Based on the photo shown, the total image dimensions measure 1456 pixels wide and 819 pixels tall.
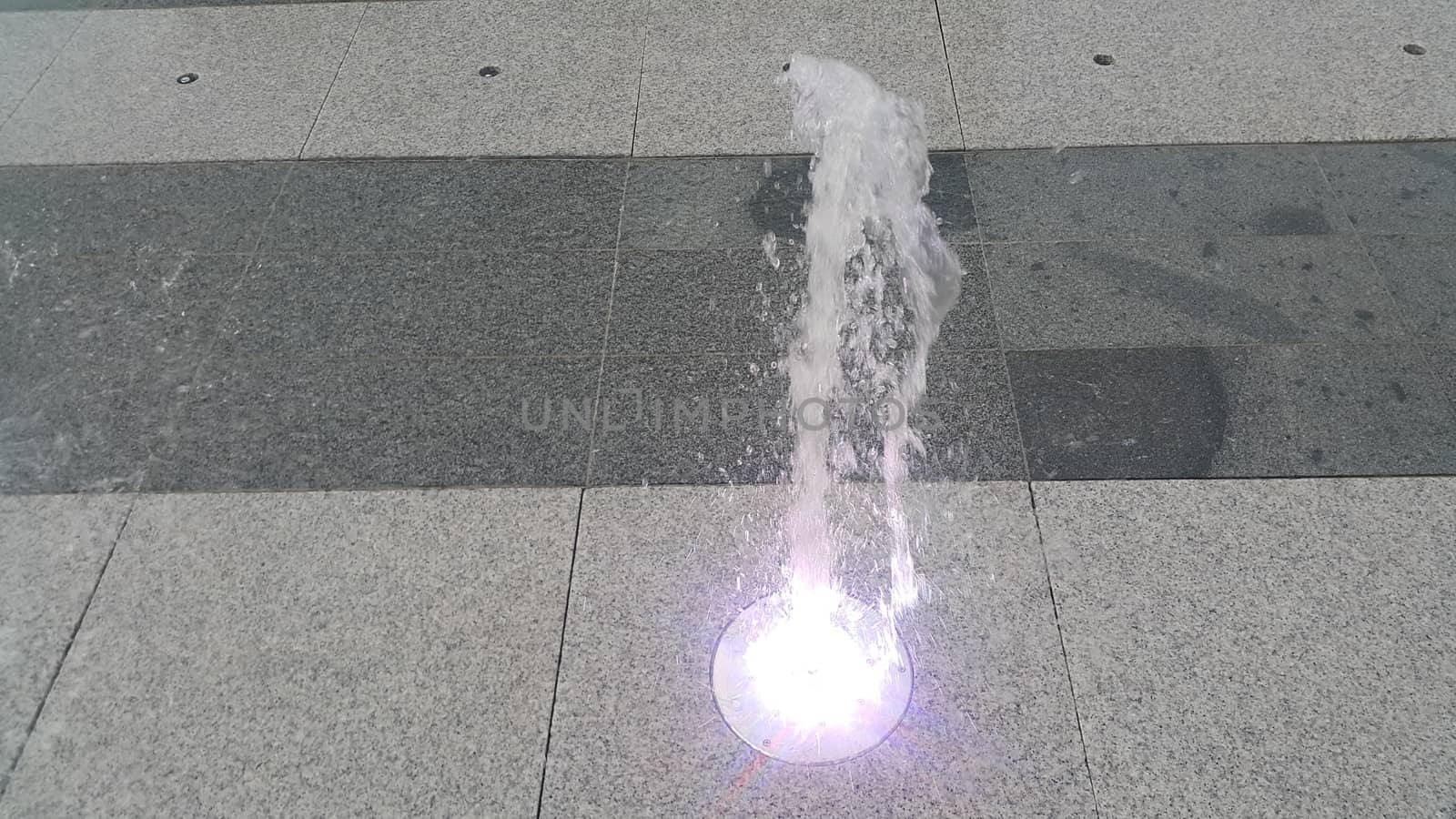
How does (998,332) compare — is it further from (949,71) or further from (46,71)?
(46,71)

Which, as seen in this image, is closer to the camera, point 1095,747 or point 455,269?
point 1095,747

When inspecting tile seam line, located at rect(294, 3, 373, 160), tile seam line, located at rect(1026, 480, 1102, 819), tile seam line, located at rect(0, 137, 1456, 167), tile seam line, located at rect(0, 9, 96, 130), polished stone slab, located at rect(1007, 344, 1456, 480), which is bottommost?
tile seam line, located at rect(1026, 480, 1102, 819)

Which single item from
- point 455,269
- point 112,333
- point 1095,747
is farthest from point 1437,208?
point 112,333

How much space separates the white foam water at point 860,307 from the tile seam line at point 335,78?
2.22 metres

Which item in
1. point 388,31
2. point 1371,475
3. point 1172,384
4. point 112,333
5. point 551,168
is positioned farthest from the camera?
point 388,31

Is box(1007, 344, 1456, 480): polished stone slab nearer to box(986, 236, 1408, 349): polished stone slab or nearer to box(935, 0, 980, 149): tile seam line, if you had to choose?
box(986, 236, 1408, 349): polished stone slab

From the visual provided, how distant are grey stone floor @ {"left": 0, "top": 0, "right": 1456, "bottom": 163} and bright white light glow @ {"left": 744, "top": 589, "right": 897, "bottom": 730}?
7.90 feet

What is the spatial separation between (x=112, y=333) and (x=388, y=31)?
238cm

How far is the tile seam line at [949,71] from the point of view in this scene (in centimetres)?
495

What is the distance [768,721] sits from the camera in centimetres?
301

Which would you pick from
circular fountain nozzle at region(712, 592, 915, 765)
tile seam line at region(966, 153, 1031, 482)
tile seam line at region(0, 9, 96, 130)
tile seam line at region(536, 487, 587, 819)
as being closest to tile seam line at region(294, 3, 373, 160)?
tile seam line at region(0, 9, 96, 130)

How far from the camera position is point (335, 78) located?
541cm

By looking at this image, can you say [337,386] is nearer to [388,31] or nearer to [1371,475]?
[388,31]

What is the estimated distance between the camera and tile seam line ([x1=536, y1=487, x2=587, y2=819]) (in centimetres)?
290
